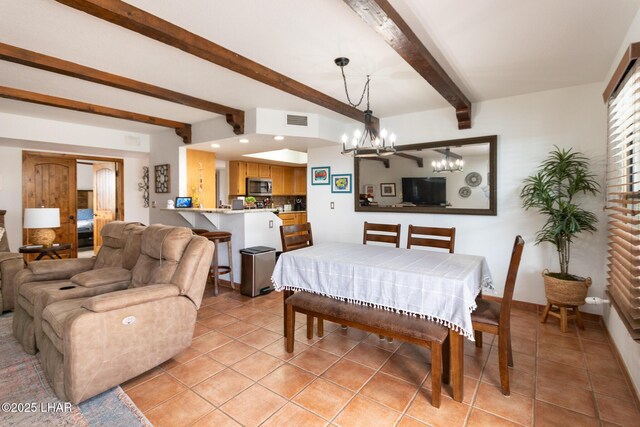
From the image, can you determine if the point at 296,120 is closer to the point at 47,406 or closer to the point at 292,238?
the point at 292,238

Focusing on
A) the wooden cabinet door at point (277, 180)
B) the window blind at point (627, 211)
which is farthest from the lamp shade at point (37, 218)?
the window blind at point (627, 211)

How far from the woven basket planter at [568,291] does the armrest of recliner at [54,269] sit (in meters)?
4.64

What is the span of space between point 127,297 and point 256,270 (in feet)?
6.48

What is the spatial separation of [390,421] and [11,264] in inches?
151

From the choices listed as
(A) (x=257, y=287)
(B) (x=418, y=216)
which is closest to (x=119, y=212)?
(A) (x=257, y=287)

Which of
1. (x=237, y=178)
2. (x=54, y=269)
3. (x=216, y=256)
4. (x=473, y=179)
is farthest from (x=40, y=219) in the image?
(x=473, y=179)

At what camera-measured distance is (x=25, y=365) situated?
7.56 ft

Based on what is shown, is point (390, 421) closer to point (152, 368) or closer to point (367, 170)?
point (152, 368)

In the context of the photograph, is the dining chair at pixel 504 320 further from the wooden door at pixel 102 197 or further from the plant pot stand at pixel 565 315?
the wooden door at pixel 102 197

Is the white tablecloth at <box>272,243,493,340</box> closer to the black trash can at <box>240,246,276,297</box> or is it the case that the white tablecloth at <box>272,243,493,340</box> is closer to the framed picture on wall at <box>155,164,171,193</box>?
the black trash can at <box>240,246,276,297</box>

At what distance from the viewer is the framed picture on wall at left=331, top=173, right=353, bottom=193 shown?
4.85m

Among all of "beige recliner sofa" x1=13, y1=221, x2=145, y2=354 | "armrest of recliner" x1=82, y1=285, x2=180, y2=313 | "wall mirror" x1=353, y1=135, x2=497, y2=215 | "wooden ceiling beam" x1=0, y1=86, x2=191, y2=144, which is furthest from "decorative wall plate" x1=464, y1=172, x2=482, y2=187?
"wooden ceiling beam" x1=0, y1=86, x2=191, y2=144

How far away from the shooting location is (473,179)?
384 centimetres

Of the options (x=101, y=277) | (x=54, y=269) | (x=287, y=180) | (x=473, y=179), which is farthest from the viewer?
(x=287, y=180)
